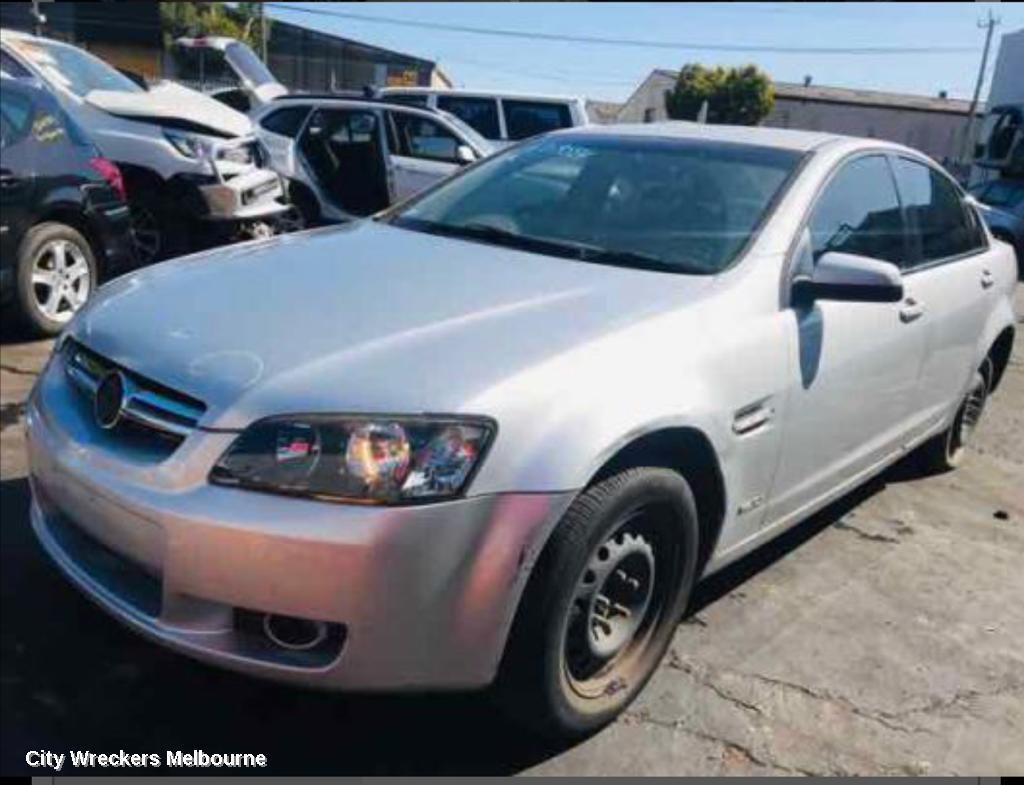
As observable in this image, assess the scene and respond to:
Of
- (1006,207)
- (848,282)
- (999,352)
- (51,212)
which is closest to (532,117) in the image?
(51,212)

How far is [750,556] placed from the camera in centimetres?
411

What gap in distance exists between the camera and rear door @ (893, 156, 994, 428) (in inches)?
169

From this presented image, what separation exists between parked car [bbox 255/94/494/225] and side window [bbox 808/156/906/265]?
637 centimetres

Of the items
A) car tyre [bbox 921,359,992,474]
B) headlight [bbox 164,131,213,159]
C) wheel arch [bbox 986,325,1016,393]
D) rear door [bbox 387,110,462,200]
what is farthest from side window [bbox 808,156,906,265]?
rear door [bbox 387,110,462,200]

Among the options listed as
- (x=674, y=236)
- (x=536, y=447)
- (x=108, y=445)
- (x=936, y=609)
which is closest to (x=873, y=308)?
(x=674, y=236)

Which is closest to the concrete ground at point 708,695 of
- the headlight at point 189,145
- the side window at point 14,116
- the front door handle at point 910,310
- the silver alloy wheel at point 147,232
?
the front door handle at point 910,310

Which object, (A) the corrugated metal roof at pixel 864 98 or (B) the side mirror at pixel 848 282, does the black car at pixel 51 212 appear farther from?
(A) the corrugated metal roof at pixel 864 98

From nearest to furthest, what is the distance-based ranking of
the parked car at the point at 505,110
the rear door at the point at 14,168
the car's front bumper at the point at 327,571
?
1. the car's front bumper at the point at 327,571
2. the rear door at the point at 14,168
3. the parked car at the point at 505,110

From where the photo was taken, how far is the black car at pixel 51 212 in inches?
234

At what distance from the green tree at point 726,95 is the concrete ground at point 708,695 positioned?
5432 cm

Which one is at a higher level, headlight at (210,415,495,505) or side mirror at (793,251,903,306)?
side mirror at (793,251,903,306)

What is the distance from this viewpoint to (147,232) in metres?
7.87

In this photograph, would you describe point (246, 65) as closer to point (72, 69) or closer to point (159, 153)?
point (72, 69)

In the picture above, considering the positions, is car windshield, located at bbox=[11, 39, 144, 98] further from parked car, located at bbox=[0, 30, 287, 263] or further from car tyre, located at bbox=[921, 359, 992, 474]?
car tyre, located at bbox=[921, 359, 992, 474]
